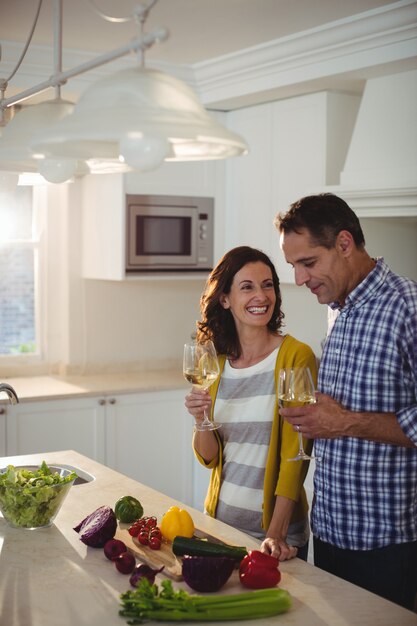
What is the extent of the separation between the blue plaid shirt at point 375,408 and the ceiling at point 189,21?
1486 millimetres

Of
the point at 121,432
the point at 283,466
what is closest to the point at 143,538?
the point at 283,466

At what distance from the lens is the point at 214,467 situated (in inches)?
103

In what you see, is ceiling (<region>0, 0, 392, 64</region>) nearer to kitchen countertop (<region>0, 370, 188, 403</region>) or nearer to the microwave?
the microwave

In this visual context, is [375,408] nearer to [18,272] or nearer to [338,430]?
[338,430]

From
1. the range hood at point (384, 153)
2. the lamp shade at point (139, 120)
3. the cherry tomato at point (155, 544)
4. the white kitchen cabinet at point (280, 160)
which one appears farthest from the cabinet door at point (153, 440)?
the lamp shade at point (139, 120)

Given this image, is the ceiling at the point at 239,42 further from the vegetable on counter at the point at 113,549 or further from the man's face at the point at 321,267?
the vegetable on counter at the point at 113,549

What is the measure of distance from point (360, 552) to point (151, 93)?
55.0 inches

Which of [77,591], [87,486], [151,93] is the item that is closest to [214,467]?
[87,486]

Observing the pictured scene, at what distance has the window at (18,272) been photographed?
4859 millimetres

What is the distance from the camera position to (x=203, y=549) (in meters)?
1.96

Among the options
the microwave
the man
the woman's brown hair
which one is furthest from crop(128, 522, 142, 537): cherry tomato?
the microwave

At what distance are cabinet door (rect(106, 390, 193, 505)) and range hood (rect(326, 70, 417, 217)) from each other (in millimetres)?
1583

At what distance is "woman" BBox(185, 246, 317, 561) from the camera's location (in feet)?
7.93

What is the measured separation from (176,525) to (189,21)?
2258 millimetres
